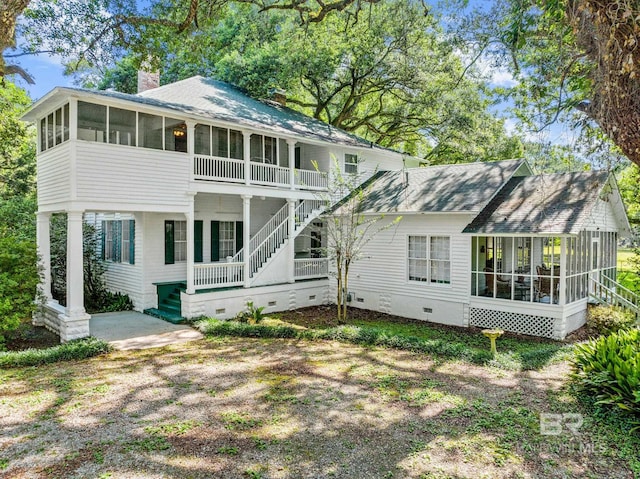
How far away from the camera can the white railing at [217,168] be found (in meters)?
13.0

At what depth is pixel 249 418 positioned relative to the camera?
5871 mm

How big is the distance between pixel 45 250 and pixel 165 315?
162 inches

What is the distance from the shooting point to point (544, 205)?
12.3m

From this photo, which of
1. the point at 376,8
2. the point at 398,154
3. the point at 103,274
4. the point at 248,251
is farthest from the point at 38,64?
the point at 398,154

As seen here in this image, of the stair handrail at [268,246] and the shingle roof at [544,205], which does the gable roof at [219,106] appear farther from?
the shingle roof at [544,205]

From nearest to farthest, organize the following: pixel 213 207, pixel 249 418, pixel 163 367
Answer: pixel 249 418, pixel 163 367, pixel 213 207

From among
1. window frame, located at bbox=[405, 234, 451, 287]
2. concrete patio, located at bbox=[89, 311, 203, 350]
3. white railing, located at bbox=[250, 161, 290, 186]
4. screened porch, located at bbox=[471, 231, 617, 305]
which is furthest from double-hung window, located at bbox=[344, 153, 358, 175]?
concrete patio, located at bbox=[89, 311, 203, 350]

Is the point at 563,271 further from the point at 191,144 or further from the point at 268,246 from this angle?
the point at 191,144

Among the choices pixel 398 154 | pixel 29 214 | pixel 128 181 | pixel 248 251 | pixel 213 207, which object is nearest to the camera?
pixel 128 181

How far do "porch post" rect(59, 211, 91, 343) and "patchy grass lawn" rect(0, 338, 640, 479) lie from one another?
1758mm

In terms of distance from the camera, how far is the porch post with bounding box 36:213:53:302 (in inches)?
487

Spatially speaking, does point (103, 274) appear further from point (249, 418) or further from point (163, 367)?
point (249, 418)

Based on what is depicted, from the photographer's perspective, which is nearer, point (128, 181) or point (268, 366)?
point (268, 366)

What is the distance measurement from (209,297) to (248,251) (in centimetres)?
209
